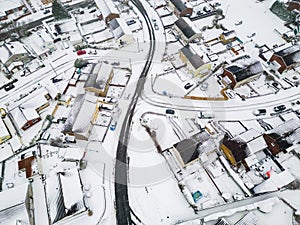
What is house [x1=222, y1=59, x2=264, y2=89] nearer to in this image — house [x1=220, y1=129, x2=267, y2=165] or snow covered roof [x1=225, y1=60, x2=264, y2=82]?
snow covered roof [x1=225, y1=60, x2=264, y2=82]

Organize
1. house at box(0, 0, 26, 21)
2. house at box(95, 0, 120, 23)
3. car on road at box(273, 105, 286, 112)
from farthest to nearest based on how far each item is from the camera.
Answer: house at box(0, 0, 26, 21) → house at box(95, 0, 120, 23) → car on road at box(273, 105, 286, 112)

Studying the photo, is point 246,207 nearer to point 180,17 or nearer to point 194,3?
point 180,17

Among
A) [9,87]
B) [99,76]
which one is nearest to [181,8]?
[99,76]

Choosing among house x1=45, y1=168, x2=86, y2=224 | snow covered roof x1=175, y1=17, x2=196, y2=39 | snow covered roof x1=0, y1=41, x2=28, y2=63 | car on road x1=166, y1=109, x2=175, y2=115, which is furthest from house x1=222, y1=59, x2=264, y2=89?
snow covered roof x1=0, y1=41, x2=28, y2=63

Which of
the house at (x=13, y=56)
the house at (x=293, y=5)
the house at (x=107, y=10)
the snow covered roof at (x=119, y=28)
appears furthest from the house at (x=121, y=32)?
the house at (x=293, y=5)

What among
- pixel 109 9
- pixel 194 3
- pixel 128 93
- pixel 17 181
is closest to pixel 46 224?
pixel 17 181

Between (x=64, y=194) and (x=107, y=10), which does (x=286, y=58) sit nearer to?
(x=107, y=10)
